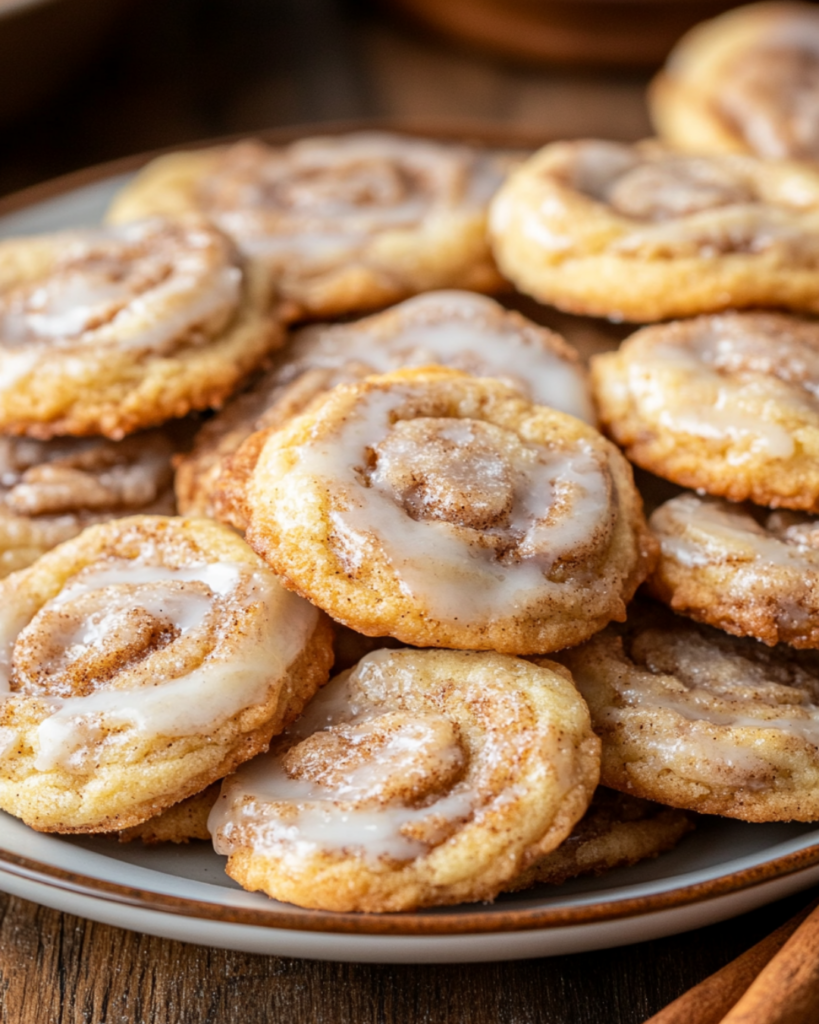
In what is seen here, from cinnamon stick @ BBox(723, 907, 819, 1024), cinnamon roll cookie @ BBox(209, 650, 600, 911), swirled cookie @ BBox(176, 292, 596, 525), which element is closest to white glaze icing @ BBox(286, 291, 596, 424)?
swirled cookie @ BBox(176, 292, 596, 525)

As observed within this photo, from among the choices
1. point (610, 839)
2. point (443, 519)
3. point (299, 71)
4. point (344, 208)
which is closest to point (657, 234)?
point (344, 208)

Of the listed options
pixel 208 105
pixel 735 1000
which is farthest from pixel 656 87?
pixel 735 1000

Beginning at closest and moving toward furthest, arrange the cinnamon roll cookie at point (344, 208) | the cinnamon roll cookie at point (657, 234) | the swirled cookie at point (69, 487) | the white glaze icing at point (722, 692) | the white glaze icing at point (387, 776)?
the white glaze icing at point (387, 776)
the white glaze icing at point (722, 692)
the swirled cookie at point (69, 487)
the cinnamon roll cookie at point (657, 234)
the cinnamon roll cookie at point (344, 208)

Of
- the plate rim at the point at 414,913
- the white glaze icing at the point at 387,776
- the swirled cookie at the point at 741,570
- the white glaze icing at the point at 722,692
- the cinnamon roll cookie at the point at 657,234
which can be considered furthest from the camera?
the cinnamon roll cookie at the point at 657,234

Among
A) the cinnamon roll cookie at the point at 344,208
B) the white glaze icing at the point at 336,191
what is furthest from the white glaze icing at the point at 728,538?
the white glaze icing at the point at 336,191

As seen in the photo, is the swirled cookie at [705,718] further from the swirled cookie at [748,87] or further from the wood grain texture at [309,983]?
the swirled cookie at [748,87]

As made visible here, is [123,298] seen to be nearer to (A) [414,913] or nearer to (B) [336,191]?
(B) [336,191]

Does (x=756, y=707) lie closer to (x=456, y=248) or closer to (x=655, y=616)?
(x=655, y=616)
